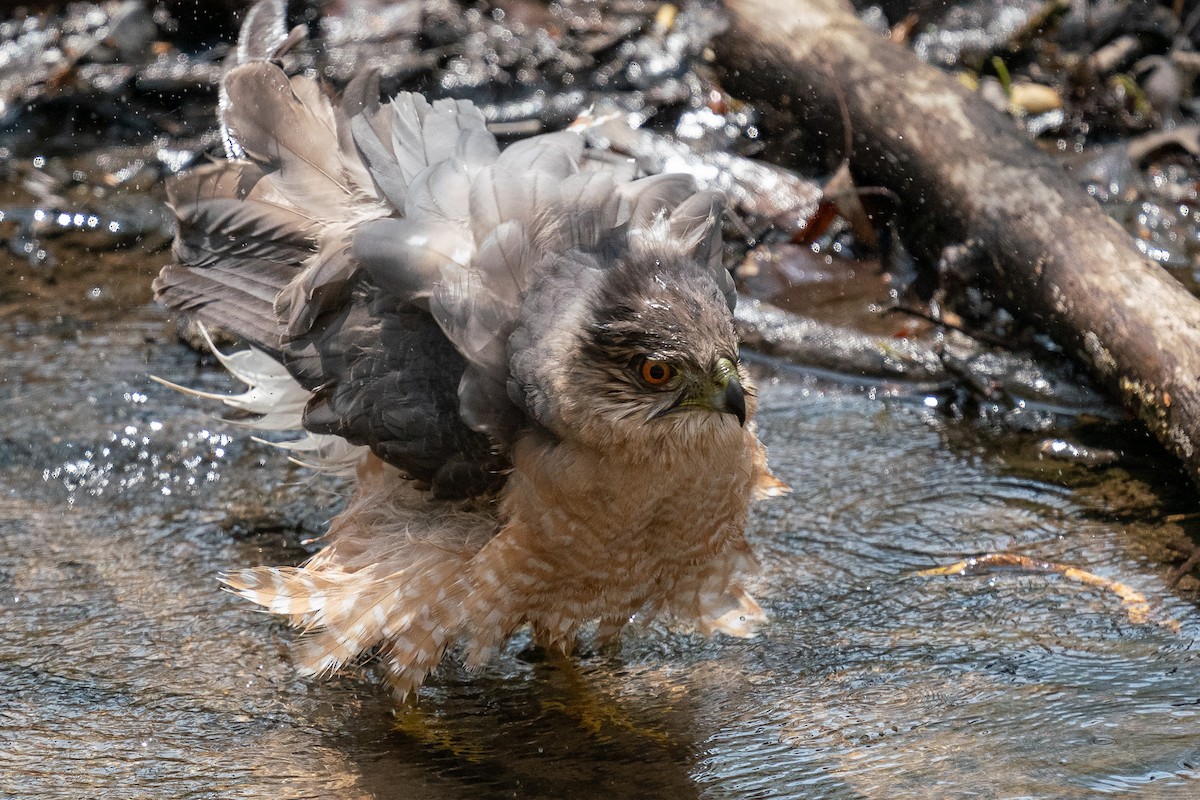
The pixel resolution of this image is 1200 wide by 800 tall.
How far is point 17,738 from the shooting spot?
152 inches

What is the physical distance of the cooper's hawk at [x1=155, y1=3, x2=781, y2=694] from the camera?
12.7ft

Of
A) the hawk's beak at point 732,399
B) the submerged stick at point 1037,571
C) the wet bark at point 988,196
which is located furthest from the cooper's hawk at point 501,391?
the wet bark at point 988,196

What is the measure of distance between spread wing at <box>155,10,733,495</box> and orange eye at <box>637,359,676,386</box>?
0.46m

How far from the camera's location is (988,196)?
6.14 metres

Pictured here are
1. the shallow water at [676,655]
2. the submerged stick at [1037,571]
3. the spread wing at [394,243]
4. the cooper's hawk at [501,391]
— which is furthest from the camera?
the submerged stick at [1037,571]

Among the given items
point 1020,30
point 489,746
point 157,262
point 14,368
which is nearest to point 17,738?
point 489,746

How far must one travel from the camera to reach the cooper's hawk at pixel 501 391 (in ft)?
12.7

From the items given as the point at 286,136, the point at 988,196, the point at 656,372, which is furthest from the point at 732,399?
the point at 988,196

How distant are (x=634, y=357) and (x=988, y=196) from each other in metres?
3.01

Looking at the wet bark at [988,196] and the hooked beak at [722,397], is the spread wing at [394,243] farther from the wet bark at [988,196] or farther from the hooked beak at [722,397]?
the wet bark at [988,196]

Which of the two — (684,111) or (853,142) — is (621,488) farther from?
(684,111)

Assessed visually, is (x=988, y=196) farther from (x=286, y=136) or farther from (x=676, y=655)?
(x=286, y=136)

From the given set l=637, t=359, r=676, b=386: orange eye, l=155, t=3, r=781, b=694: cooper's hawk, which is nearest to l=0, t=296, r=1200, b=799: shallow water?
l=155, t=3, r=781, b=694: cooper's hawk

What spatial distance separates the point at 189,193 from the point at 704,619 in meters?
2.54
